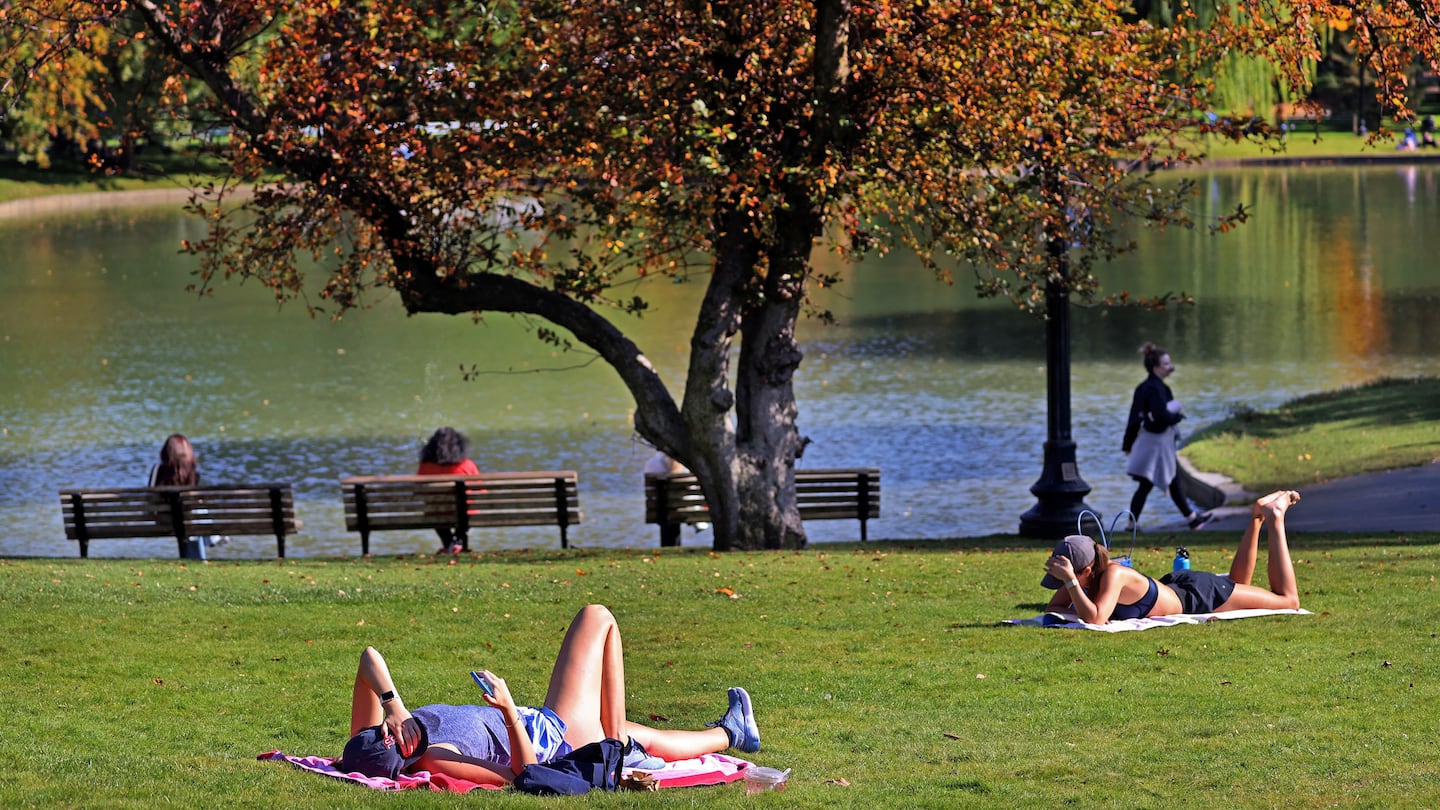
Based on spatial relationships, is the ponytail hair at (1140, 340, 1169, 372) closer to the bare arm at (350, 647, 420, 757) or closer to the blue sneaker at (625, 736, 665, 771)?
the blue sneaker at (625, 736, 665, 771)

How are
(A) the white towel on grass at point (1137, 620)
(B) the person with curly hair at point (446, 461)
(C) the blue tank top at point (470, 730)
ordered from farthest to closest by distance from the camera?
(B) the person with curly hair at point (446, 461), (A) the white towel on grass at point (1137, 620), (C) the blue tank top at point (470, 730)

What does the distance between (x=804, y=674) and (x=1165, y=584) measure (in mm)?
2262

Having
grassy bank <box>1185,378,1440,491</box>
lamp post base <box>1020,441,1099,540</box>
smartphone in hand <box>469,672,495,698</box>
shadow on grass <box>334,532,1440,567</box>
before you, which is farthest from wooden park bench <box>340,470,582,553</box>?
smartphone in hand <box>469,672,495,698</box>

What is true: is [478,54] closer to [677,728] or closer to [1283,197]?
[677,728]

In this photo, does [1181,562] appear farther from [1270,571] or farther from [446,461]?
[446,461]

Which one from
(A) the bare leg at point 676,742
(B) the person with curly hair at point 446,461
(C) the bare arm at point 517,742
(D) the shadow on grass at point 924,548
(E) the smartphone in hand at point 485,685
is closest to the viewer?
(E) the smartphone in hand at point 485,685

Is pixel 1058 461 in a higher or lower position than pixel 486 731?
higher

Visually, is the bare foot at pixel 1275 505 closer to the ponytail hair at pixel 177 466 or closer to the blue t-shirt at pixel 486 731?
the blue t-shirt at pixel 486 731

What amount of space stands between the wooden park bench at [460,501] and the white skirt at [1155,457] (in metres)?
5.19

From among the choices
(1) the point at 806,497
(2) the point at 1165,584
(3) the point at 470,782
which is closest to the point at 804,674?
(2) the point at 1165,584

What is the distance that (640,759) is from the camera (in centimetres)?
645

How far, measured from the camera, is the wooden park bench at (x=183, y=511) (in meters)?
15.4

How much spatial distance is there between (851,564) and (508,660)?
4.10 m

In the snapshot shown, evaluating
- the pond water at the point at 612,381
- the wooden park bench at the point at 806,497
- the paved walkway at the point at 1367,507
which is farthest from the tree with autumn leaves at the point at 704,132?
the pond water at the point at 612,381
